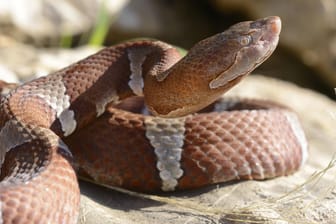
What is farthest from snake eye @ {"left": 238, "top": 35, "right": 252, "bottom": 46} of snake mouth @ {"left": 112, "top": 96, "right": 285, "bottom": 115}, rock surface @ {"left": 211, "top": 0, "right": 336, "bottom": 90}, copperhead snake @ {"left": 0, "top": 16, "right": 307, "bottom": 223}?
rock surface @ {"left": 211, "top": 0, "right": 336, "bottom": 90}

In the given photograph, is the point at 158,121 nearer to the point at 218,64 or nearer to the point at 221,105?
the point at 218,64

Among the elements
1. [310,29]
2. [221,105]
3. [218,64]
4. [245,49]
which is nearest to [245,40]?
[245,49]

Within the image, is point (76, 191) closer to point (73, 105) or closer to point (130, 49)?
point (73, 105)

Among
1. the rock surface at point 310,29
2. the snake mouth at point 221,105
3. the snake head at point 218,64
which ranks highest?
the snake head at point 218,64

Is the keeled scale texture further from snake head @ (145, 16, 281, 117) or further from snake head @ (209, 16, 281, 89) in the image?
snake head @ (209, 16, 281, 89)

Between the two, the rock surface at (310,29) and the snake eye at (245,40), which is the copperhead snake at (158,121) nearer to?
the snake eye at (245,40)

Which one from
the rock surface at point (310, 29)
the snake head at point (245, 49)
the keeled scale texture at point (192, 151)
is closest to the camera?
the snake head at point (245, 49)

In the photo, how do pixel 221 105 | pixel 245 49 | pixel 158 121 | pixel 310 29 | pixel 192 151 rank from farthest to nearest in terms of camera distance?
pixel 310 29, pixel 221 105, pixel 158 121, pixel 192 151, pixel 245 49

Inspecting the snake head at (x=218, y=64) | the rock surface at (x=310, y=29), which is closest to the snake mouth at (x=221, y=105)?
the snake head at (x=218, y=64)
